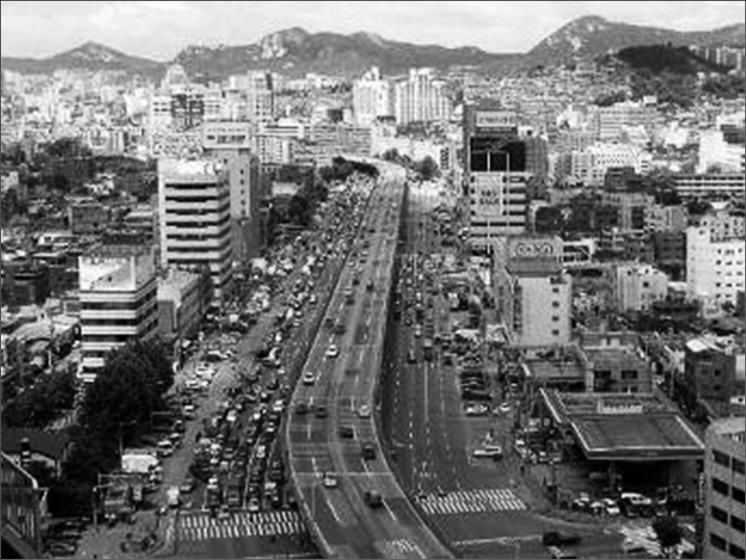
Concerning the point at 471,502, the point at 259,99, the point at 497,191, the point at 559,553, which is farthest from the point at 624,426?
the point at 259,99

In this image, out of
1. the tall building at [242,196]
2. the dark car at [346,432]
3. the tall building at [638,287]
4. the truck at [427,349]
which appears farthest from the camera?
the tall building at [242,196]

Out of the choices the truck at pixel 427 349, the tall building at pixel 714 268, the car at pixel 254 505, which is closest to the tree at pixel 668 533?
the car at pixel 254 505

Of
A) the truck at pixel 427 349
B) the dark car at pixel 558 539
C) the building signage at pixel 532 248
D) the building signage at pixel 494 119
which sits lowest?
the dark car at pixel 558 539

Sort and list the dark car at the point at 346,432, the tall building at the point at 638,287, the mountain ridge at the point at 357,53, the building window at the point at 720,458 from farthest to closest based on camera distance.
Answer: the mountain ridge at the point at 357,53
the tall building at the point at 638,287
the dark car at the point at 346,432
the building window at the point at 720,458

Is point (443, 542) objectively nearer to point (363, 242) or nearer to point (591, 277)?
point (591, 277)

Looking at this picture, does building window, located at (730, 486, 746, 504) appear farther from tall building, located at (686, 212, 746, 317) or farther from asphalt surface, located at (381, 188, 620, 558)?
tall building, located at (686, 212, 746, 317)

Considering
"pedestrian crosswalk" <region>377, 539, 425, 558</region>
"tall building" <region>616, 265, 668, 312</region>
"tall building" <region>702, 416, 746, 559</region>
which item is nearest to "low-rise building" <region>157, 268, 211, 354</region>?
"tall building" <region>616, 265, 668, 312</region>

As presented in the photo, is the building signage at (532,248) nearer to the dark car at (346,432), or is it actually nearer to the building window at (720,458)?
the dark car at (346,432)
